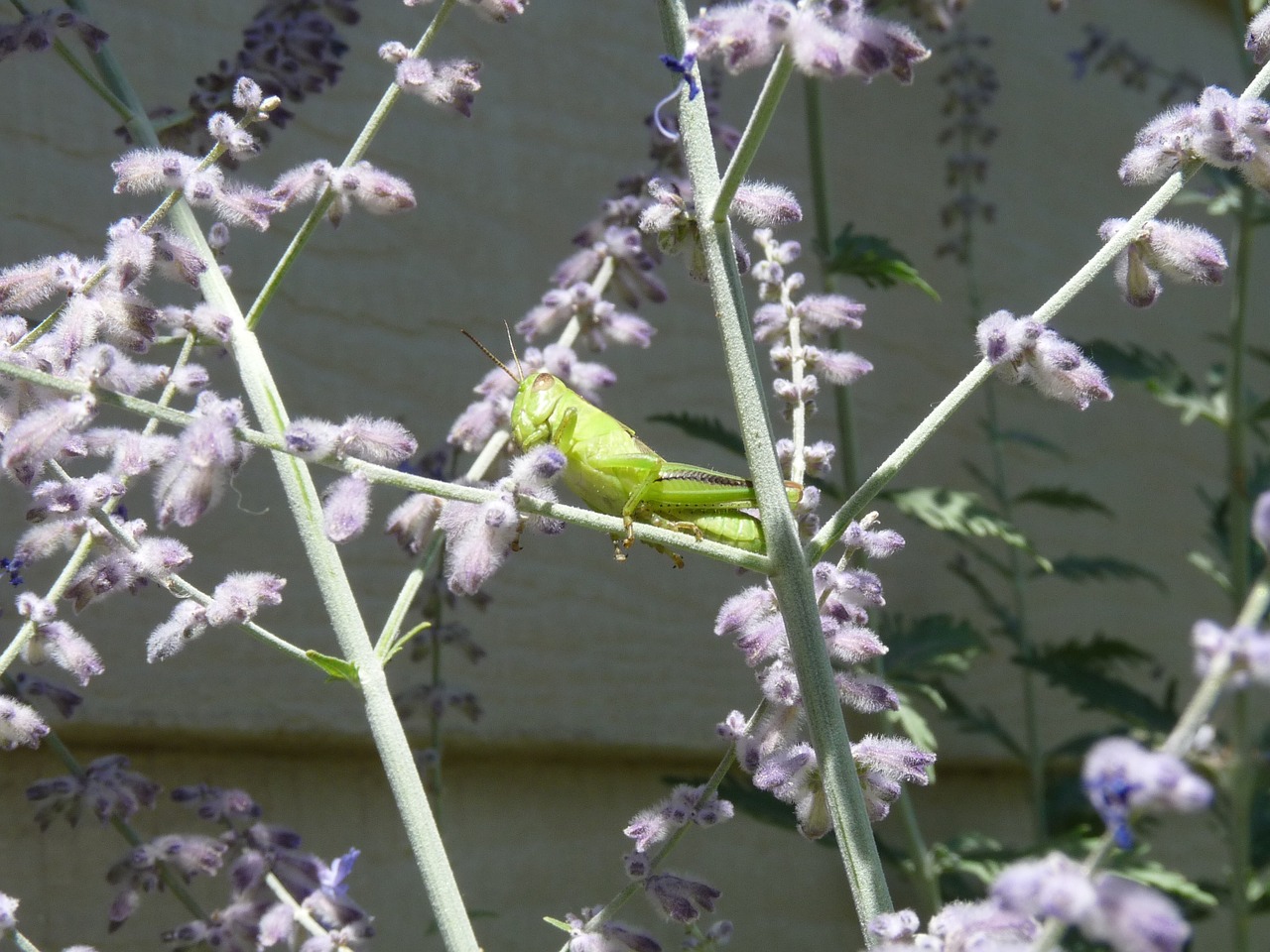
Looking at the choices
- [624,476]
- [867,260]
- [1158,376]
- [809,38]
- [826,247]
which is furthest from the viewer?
[1158,376]

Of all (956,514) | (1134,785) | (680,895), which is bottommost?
(680,895)

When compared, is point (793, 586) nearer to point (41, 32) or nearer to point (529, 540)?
point (41, 32)

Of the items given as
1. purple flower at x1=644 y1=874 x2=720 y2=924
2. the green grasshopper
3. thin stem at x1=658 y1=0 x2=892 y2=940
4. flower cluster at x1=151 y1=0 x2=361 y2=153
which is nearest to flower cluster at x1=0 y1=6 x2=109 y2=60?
flower cluster at x1=151 y1=0 x2=361 y2=153

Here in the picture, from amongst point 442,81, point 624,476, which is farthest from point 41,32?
point 624,476

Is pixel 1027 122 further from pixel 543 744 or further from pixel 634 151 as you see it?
pixel 543 744

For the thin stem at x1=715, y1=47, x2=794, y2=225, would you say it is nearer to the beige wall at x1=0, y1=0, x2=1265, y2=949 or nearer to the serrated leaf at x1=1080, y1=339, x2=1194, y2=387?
the beige wall at x1=0, y1=0, x2=1265, y2=949

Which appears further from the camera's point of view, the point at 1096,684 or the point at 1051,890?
the point at 1096,684

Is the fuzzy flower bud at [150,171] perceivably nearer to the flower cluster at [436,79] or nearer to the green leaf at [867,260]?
the flower cluster at [436,79]

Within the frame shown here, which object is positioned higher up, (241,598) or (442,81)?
(442,81)
